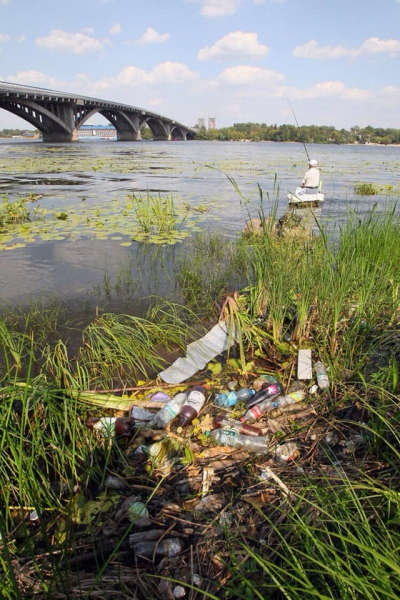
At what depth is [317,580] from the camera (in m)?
1.17

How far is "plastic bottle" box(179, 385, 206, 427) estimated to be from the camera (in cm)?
235

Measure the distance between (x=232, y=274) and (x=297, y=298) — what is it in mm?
2370

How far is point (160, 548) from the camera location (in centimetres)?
153

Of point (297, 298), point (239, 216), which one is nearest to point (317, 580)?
point (297, 298)

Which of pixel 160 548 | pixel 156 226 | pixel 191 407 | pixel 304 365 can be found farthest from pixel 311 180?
pixel 160 548

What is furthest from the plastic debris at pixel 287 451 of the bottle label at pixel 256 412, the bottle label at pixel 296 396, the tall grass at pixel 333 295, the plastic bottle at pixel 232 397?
the tall grass at pixel 333 295

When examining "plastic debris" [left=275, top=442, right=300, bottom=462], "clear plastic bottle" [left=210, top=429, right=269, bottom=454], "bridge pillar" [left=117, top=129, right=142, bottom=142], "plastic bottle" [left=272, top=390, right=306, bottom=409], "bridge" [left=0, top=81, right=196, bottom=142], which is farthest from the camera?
"bridge pillar" [left=117, top=129, right=142, bottom=142]

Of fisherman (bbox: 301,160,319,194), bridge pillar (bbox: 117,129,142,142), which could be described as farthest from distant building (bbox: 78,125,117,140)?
fisherman (bbox: 301,160,319,194)

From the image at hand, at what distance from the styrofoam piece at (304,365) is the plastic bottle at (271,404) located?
156 mm

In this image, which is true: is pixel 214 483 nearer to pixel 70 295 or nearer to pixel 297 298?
pixel 297 298

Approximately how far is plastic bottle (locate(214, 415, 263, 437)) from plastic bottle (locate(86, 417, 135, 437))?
574 millimetres

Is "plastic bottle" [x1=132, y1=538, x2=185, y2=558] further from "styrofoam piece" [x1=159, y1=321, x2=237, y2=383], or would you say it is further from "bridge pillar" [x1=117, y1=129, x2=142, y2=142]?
"bridge pillar" [x1=117, y1=129, x2=142, y2=142]

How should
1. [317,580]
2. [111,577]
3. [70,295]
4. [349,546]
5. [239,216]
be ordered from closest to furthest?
[317,580], [349,546], [111,577], [70,295], [239,216]

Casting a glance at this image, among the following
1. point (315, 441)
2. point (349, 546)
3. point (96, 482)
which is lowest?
point (96, 482)
